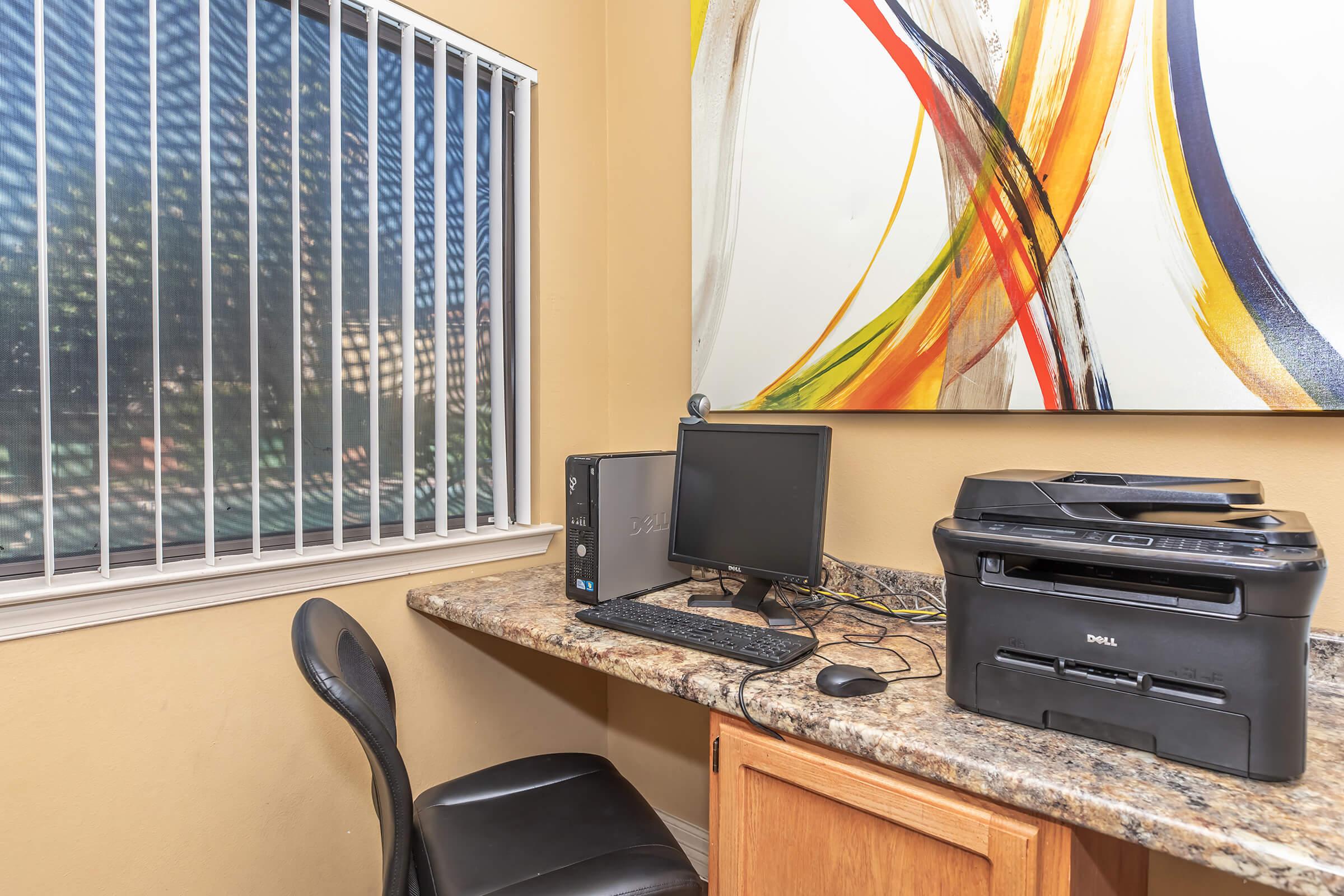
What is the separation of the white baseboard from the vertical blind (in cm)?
110

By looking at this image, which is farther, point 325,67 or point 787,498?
point 325,67

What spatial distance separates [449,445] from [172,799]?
0.95 metres

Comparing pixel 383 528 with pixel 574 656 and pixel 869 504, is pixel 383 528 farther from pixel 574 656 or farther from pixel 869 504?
pixel 869 504

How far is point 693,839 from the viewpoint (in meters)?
2.04

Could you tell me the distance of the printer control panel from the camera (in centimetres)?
83

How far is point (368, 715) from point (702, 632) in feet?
2.02

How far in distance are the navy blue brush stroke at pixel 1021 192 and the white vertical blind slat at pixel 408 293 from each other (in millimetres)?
1255

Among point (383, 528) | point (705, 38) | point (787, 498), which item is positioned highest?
point (705, 38)

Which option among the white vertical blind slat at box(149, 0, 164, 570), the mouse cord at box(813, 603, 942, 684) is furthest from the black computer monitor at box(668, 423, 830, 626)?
the white vertical blind slat at box(149, 0, 164, 570)

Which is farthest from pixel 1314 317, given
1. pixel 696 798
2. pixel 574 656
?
pixel 696 798

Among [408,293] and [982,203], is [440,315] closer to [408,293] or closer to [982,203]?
[408,293]

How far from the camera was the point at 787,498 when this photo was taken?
150 centimetres

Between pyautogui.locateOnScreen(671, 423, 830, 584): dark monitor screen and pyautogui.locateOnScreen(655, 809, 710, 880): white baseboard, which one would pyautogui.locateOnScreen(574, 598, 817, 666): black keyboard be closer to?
pyautogui.locateOnScreen(671, 423, 830, 584): dark monitor screen

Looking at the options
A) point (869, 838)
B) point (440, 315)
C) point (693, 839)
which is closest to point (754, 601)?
point (869, 838)
